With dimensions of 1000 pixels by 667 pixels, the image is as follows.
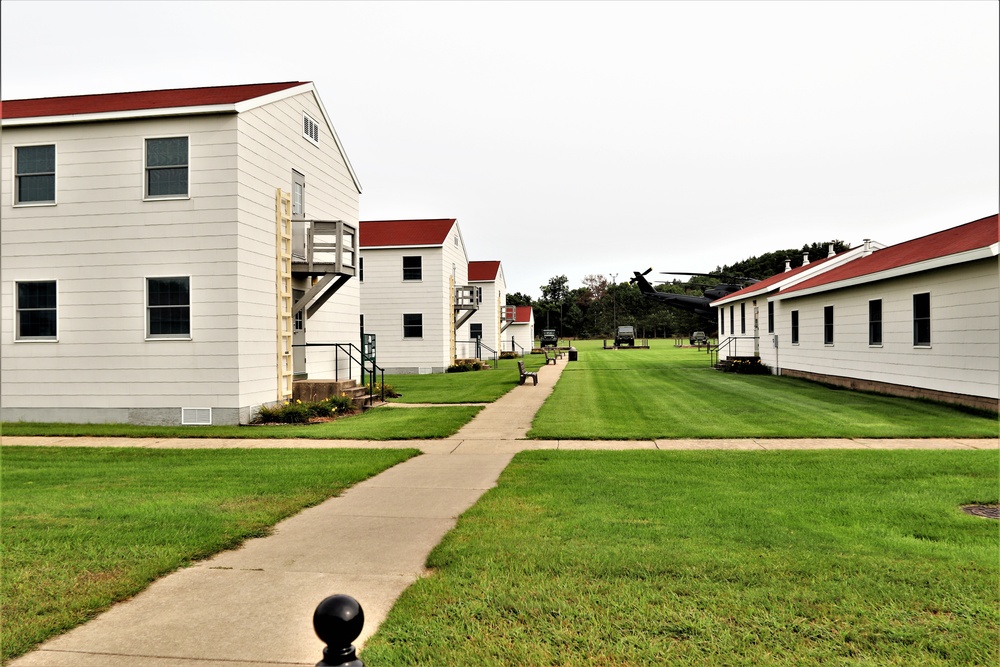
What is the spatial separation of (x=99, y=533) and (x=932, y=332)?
1829 cm

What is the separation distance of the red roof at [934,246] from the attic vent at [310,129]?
1617 cm

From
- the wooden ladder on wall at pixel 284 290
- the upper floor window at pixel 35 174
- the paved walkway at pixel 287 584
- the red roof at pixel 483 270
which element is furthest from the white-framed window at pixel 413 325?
the paved walkway at pixel 287 584

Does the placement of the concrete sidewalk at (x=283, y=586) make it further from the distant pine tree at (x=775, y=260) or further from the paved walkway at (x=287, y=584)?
the distant pine tree at (x=775, y=260)

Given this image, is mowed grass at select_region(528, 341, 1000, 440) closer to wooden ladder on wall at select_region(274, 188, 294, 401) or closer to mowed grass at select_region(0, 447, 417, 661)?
mowed grass at select_region(0, 447, 417, 661)

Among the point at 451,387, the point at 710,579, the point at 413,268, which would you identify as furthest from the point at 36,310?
the point at 413,268

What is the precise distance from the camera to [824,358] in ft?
79.3

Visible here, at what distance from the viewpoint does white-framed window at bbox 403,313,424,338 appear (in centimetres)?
3266

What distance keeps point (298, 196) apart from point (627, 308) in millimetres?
97753

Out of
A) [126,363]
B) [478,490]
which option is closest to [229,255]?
[126,363]

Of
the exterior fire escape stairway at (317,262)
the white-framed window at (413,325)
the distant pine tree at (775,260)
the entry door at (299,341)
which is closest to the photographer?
the exterior fire escape stairway at (317,262)

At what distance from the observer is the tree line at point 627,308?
9775cm

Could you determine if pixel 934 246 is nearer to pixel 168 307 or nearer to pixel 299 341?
pixel 299 341

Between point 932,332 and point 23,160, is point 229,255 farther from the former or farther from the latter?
point 932,332

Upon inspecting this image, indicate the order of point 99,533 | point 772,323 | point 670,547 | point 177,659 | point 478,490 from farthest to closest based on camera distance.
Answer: point 772,323 < point 478,490 < point 99,533 < point 670,547 < point 177,659
